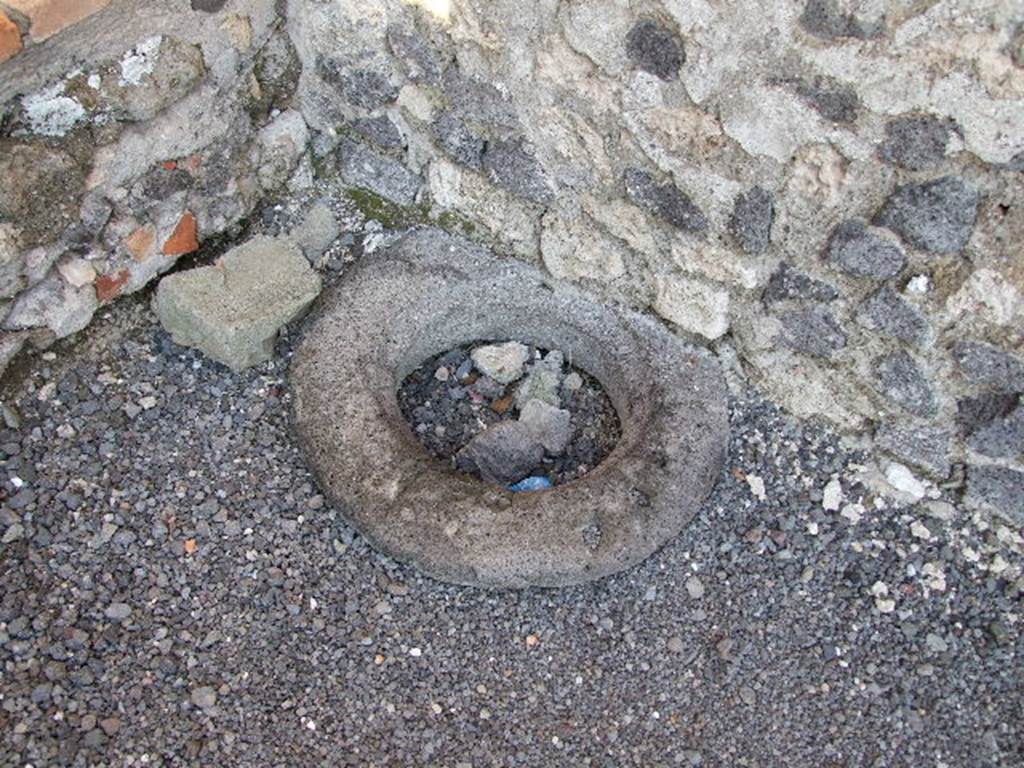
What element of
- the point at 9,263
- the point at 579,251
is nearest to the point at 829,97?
the point at 579,251

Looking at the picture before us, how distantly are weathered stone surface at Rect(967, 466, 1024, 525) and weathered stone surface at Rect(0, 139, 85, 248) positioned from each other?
238 centimetres

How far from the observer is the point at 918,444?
293cm

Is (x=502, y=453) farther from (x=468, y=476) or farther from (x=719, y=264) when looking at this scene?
(x=719, y=264)

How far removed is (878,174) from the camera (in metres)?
2.54

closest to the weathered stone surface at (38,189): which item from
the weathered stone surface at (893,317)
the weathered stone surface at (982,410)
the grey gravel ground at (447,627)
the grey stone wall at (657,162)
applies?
the grey stone wall at (657,162)

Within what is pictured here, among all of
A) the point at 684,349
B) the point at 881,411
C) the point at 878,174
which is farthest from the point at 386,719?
the point at 878,174

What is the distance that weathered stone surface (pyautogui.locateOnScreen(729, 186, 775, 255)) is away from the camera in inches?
108

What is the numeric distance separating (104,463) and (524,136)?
55.2 inches

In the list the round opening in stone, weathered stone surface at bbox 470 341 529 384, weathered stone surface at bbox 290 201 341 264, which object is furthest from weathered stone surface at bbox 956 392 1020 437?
weathered stone surface at bbox 290 201 341 264

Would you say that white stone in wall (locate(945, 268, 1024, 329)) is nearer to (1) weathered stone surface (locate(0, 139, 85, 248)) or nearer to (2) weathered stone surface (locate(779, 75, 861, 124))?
(2) weathered stone surface (locate(779, 75, 861, 124))

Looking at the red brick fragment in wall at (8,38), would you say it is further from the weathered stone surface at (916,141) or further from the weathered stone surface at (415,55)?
the weathered stone surface at (916,141)

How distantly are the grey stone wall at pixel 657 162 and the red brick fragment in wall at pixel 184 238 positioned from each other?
26 millimetres

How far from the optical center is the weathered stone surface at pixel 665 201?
2.88 metres

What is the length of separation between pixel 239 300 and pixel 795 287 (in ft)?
4.86
